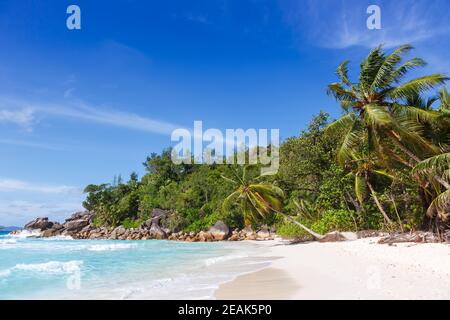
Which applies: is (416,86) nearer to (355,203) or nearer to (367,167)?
(367,167)

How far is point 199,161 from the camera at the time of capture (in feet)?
181

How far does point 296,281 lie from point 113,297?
12.5ft

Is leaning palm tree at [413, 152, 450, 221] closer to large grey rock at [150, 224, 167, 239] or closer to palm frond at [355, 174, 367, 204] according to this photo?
palm frond at [355, 174, 367, 204]

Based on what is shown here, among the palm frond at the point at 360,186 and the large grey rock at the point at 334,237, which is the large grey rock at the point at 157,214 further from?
the palm frond at the point at 360,186

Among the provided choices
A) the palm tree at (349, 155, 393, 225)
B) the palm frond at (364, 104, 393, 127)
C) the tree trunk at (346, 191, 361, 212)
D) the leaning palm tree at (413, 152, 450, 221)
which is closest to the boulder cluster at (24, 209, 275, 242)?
the tree trunk at (346, 191, 361, 212)

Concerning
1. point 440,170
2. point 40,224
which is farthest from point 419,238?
point 40,224

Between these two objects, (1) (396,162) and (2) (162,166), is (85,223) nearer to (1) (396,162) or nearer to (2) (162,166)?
(2) (162,166)

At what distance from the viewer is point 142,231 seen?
4319 cm

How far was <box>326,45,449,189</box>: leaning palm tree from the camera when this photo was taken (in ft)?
43.0

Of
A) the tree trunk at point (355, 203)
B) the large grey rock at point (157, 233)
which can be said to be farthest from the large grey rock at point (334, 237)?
the large grey rock at point (157, 233)

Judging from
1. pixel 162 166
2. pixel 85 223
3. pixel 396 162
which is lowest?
pixel 85 223

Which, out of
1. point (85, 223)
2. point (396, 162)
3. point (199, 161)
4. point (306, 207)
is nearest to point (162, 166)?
point (199, 161)

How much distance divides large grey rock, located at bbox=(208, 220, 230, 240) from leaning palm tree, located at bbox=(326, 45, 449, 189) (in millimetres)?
22027
